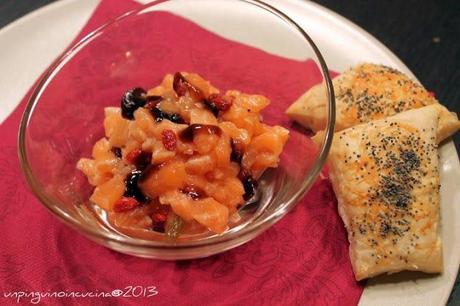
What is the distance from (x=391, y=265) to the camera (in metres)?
1.52

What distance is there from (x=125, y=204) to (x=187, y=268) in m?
0.28

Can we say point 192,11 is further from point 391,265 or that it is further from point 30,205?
point 391,265

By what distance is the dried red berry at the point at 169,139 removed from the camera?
5.01 feet

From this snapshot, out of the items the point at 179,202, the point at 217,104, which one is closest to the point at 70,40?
the point at 217,104

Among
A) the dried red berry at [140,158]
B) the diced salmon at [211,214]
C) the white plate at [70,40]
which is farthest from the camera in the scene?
the white plate at [70,40]

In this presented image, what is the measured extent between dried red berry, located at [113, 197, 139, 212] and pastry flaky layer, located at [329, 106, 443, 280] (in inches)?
26.2

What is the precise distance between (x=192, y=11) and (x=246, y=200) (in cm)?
99

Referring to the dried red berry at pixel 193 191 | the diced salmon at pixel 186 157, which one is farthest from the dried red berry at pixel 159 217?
the dried red berry at pixel 193 191

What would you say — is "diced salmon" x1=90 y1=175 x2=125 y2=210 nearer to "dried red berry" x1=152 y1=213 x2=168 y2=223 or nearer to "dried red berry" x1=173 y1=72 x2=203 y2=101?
"dried red berry" x1=152 y1=213 x2=168 y2=223

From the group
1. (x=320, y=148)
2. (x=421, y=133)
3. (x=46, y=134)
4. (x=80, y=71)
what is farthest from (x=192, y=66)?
(x=421, y=133)

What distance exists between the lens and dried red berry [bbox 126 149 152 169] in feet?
5.21

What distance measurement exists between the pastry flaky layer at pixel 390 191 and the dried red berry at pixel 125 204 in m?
0.67

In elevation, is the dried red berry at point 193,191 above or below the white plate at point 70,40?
below

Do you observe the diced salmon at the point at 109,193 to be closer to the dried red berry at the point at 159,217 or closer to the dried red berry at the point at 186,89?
the dried red berry at the point at 159,217
